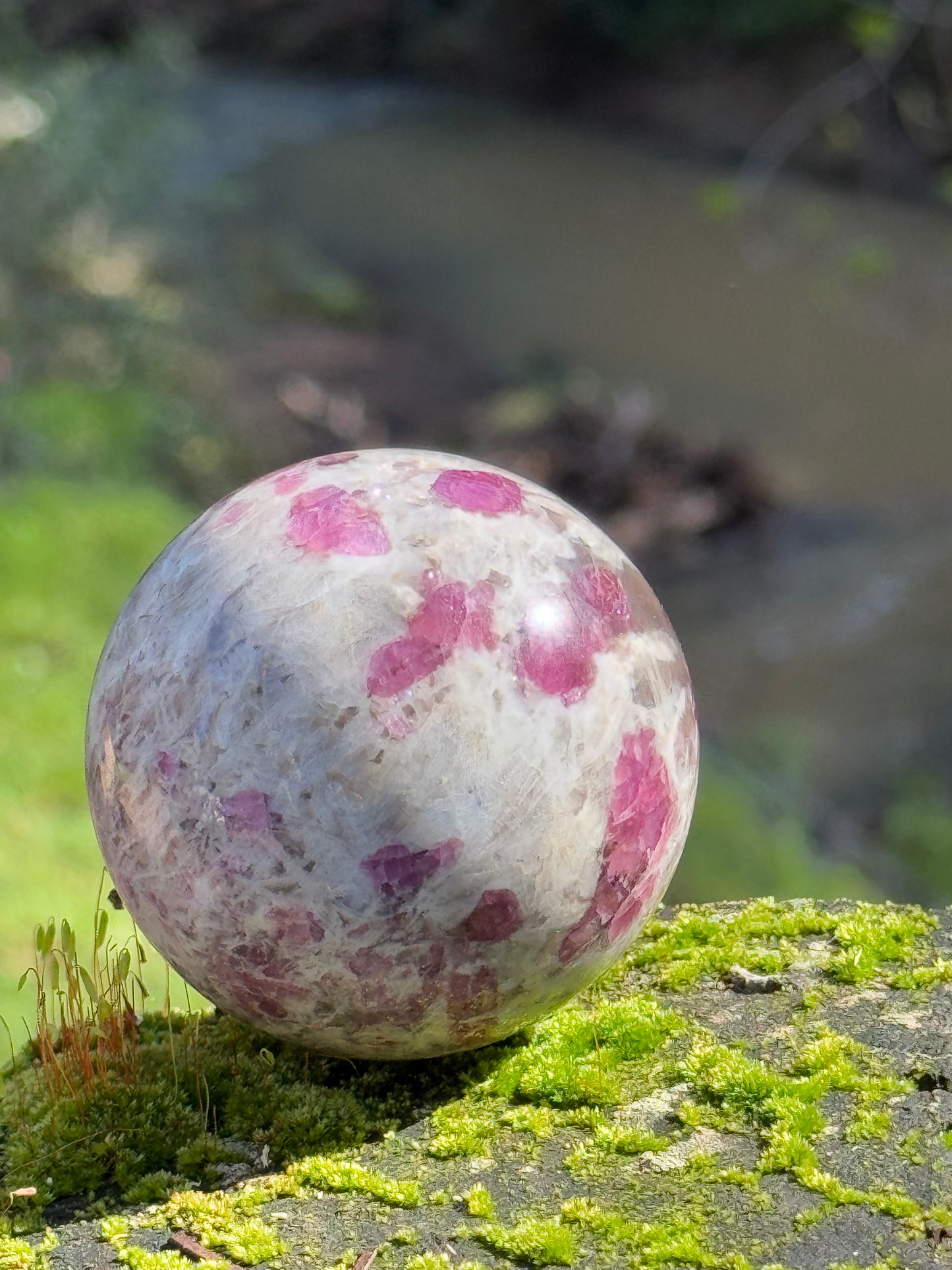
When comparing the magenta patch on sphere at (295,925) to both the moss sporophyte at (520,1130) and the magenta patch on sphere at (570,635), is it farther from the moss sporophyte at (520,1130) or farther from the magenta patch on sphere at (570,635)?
the magenta patch on sphere at (570,635)

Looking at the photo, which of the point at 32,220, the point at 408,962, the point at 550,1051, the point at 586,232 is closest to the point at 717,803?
the point at 550,1051

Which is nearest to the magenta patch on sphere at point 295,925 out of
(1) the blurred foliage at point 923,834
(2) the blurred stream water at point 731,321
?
(1) the blurred foliage at point 923,834

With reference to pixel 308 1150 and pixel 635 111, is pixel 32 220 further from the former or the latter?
pixel 635 111

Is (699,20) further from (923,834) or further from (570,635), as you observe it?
(570,635)

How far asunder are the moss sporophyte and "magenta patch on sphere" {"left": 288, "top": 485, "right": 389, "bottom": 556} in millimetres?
1126

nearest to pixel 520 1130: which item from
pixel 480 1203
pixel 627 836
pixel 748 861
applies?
pixel 480 1203

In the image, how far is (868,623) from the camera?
11430mm

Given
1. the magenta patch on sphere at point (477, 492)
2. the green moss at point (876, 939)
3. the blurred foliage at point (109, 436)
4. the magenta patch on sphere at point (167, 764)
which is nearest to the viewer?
the magenta patch on sphere at point (167, 764)

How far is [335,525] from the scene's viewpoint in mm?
3104

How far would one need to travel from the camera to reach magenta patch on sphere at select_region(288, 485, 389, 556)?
3062mm

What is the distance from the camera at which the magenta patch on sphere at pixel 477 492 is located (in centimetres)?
316

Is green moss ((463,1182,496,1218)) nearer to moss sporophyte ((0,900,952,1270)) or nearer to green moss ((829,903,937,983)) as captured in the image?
moss sporophyte ((0,900,952,1270))

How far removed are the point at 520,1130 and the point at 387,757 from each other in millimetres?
1020

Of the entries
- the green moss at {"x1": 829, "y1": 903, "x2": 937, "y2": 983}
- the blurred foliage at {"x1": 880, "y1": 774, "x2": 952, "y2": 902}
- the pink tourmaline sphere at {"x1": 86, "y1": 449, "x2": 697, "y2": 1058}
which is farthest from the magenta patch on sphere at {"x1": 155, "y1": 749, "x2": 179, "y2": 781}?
the blurred foliage at {"x1": 880, "y1": 774, "x2": 952, "y2": 902}
